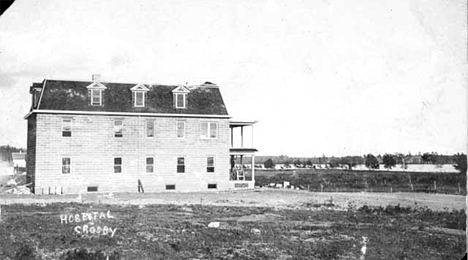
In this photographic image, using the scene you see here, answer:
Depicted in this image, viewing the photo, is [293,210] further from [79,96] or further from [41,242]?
[79,96]

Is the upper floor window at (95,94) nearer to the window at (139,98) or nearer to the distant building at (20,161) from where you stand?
the window at (139,98)

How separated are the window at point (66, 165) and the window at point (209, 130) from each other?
639cm

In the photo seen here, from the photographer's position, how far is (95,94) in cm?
1770

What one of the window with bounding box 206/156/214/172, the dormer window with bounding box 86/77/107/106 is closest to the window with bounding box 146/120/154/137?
the dormer window with bounding box 86/77/107/106

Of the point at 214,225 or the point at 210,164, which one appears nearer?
the point at 214,225

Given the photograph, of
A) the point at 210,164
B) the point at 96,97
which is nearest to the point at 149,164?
the point at 96,97

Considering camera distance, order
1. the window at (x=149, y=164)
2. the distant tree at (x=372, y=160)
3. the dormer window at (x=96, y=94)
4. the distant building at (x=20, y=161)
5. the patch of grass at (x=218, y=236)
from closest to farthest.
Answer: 1. the patch of grass at (x=218, y=236)
2. the distant building at (x=20, y=161)
3. the dormer window at (x=96, y=94)
4. the window at (x=149, y=164)
5. the distant tree at (x=372, y=160)

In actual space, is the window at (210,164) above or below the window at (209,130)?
below

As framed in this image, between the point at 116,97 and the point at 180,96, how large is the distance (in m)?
2.74

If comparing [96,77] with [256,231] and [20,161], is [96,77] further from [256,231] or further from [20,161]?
[256,231]

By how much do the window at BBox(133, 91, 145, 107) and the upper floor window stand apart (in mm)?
1221

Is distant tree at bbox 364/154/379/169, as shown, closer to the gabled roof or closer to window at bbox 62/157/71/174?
window at bbox 62/157/71/174

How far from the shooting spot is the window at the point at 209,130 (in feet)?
67.4
